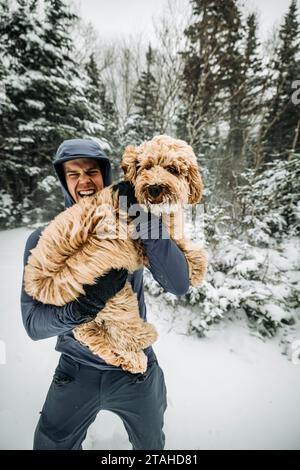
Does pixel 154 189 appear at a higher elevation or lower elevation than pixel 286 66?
lower

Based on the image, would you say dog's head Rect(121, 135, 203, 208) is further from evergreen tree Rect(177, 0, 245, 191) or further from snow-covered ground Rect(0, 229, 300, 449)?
evergreen tree Rect(177, 0, 245, 191)

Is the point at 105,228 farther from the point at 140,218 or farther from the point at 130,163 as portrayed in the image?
the point at 130,163

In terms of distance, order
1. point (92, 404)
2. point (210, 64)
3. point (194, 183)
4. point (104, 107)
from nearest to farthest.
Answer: point (194, 183) → point (92, 404) → point (210, 64) → point (104, 107)

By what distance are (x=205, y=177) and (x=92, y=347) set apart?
31.8ft

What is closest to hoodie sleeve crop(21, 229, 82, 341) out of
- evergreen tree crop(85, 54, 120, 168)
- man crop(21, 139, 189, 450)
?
man crop(21, 139, 189, 450)

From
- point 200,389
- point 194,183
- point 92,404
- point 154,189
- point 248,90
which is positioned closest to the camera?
point 154,189

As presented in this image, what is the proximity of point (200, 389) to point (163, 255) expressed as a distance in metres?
2.74

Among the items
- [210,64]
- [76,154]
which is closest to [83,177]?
[76,154]

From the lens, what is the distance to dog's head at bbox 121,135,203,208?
130cm

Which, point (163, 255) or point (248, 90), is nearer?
point (163, 255)

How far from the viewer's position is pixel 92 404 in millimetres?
1570

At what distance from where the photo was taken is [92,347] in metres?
1.54

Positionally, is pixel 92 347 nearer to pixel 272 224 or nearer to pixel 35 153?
pixel 272 224
